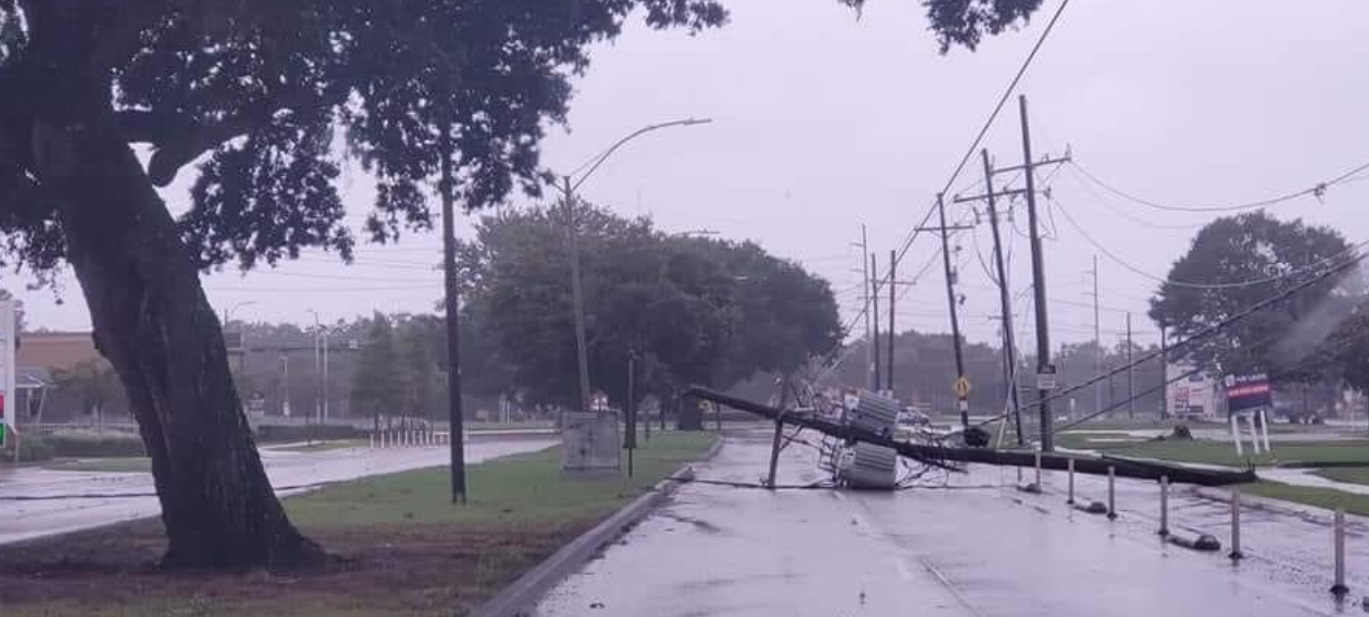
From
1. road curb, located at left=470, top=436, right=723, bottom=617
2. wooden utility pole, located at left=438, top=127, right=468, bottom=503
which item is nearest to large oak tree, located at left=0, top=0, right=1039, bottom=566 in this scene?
road curb, located at left=470, top=436, right=723, bottom=617

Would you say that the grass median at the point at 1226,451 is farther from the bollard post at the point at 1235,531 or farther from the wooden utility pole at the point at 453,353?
the bollard post at the point at 1235,531

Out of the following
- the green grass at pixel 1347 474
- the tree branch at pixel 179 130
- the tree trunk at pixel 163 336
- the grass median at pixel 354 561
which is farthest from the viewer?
the green grass at pixel 1347 474

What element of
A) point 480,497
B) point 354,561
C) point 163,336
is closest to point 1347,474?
point 480,497

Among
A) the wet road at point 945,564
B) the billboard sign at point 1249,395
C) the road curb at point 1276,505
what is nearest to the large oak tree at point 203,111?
the wet road at point 945,564

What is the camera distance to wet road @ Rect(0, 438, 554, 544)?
3038cm

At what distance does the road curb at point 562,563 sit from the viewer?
16250 mm

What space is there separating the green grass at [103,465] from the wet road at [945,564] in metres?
27.1

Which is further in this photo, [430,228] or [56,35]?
[430,228]

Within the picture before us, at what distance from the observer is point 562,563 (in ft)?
68.2

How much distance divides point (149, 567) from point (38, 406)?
2869 inches

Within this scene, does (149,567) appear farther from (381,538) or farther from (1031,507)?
(1031,507)

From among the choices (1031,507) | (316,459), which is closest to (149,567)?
(1031,507)

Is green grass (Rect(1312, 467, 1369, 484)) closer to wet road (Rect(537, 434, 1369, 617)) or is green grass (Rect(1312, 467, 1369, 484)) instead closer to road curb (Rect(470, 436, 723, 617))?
wet road (Rect(537, 434, 1369, 617))

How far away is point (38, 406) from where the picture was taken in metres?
88.1
